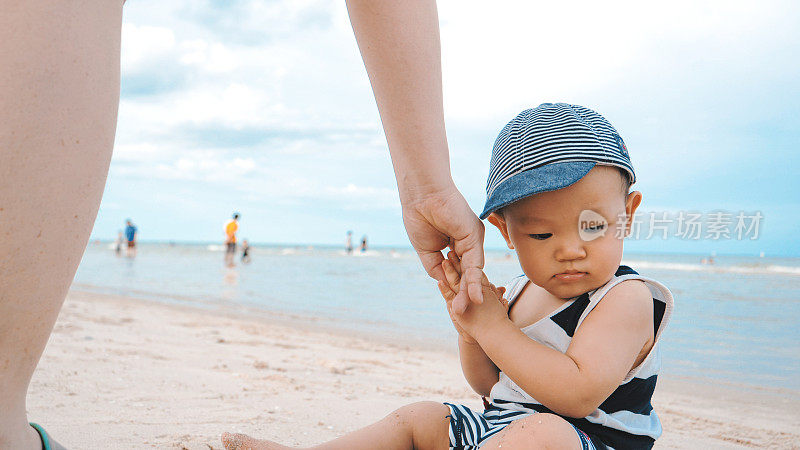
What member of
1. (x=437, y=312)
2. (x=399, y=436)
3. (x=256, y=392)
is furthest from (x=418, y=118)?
(x=437, y=312)

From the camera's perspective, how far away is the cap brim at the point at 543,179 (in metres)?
1.47

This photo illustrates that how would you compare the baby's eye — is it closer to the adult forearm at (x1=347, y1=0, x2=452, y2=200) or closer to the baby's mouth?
the baby's mouth

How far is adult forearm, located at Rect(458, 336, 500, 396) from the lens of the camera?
5.89 feet

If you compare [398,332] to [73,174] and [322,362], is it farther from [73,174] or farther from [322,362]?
[73,174]

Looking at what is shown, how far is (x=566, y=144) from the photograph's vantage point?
5.05 ft

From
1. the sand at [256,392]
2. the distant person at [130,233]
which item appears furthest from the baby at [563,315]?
the distant person at [130,233]

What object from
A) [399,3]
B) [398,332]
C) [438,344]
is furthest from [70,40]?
[398,332]

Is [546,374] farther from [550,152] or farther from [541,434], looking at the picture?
[550,152]

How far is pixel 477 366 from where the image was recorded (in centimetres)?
182

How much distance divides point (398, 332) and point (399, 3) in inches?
213

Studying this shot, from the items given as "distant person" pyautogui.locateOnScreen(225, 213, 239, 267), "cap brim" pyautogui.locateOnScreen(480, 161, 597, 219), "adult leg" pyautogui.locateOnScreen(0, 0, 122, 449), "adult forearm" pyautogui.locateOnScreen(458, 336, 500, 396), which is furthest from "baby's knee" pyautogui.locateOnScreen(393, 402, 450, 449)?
"distant person" pyautogui.locateOnScreen(225, 213, 239, 267)

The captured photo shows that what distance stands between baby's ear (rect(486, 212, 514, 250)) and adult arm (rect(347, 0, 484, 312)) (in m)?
0.15

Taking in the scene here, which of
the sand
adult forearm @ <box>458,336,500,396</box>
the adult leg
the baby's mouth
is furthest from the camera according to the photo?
the sand

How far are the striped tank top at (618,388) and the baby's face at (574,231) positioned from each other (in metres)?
0.07
